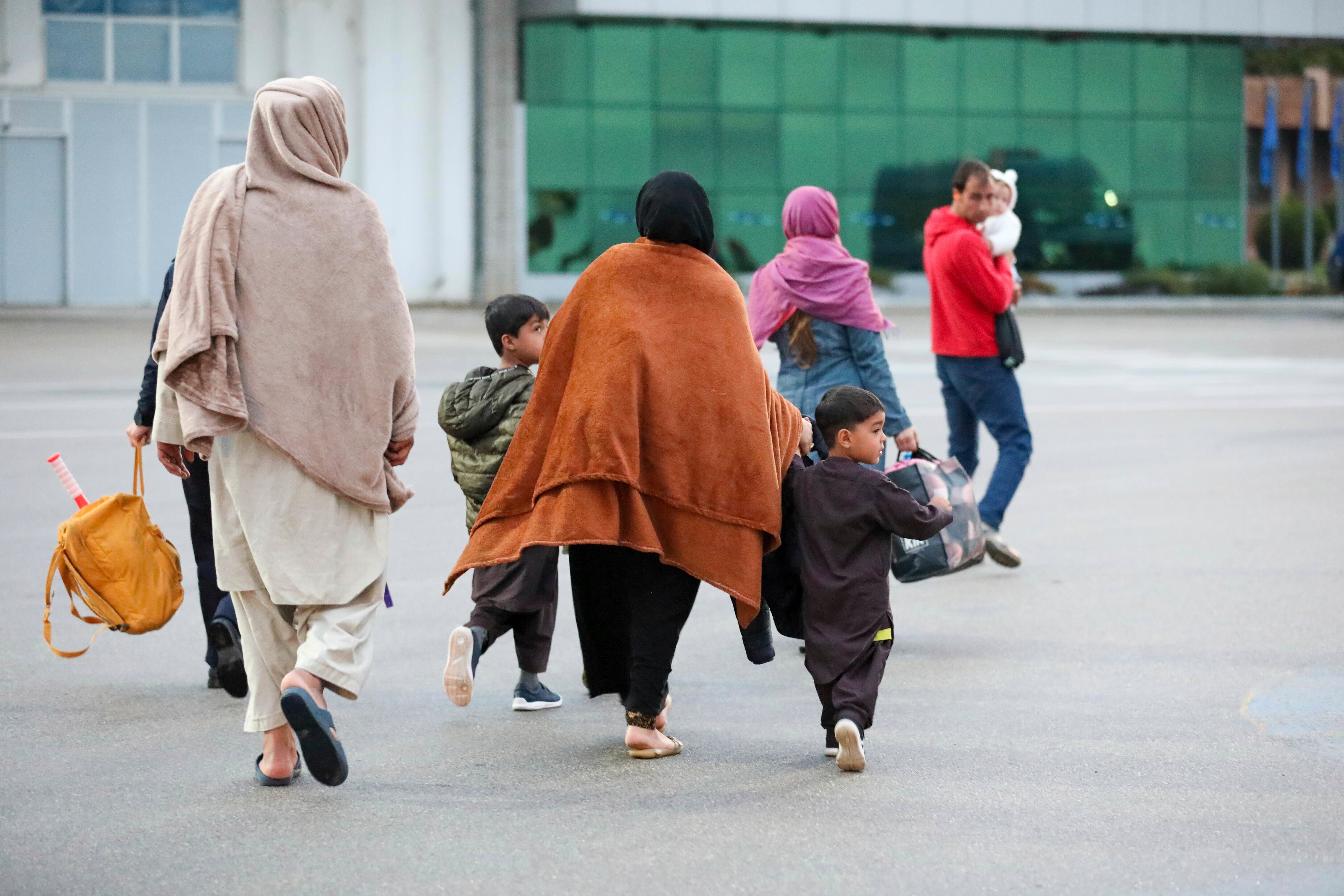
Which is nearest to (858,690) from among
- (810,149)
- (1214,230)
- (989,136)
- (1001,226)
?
(1001,226)

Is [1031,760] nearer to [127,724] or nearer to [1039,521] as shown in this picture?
[127,724]

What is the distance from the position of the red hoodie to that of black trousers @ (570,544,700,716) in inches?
127

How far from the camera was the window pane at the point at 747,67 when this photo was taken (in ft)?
124

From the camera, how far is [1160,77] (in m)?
40.3

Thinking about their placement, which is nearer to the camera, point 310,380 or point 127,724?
point 310,380

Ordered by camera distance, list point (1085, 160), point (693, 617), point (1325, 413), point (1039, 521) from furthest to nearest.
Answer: point (1085, 160)
point (1325, 413)
point (1039, 521)
point (693, 617)

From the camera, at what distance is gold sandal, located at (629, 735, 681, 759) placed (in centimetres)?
495

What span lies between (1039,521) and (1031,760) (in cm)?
509

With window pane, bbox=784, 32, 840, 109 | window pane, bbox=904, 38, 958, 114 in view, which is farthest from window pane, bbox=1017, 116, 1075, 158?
window pane, bbox=784, 32, 840, 109

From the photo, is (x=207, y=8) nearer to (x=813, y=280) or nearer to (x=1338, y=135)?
(x=1338, y=135)

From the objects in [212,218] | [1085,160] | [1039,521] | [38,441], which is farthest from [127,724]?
[1085,160]

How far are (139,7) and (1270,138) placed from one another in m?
27.9

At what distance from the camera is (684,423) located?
4816 mm

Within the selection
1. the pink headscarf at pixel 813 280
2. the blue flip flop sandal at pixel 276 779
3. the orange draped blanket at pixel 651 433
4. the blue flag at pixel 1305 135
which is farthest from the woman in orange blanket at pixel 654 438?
the blue flag at pixel 1305 135
